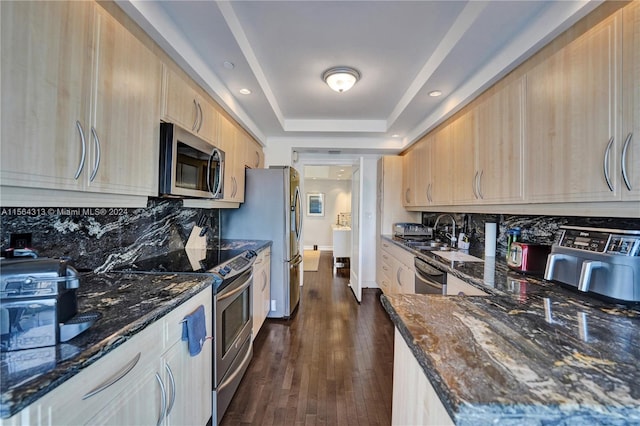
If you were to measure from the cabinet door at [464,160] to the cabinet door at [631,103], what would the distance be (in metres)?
1.10

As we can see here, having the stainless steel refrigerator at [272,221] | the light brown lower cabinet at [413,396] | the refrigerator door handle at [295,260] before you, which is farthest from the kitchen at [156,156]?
the refrigerator door handle at [295,260]

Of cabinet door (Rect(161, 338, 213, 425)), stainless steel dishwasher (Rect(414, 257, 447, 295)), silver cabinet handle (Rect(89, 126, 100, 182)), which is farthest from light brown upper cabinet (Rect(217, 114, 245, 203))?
stainless steel dishwasher (Rect(414, 257, 447, 295))

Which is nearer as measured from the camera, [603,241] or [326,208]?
[603,241]

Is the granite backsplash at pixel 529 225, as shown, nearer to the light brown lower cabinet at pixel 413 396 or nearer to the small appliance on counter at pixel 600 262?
the small appliance on counter at pixel 600 262

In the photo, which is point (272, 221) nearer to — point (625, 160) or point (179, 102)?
point (179, 102)

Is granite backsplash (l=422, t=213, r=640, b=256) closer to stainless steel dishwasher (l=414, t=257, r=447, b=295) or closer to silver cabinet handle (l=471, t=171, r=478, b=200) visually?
silver cabinet handle (l=471, t=171, r=478, b=200)

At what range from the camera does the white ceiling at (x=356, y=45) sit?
1.47 metres

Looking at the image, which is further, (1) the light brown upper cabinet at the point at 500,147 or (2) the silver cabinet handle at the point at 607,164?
(1) the light brown upper cabinet at the point at 500,147

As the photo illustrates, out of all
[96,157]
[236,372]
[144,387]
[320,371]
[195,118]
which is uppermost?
[195,118]

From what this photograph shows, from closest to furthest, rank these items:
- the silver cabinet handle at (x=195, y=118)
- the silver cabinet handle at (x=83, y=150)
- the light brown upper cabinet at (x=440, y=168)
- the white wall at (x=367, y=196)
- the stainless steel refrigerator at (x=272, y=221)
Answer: the silver cabinet handle at (x=83, y=150)
the silver cabinet handle at (x=195, y=118)
the light brown upper cabinet at (x=440, y=168)
the stainless steel refrigerator at (x=272, y=221)
the white wall at (x=367, y=196)

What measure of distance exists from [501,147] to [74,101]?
7.96 ft

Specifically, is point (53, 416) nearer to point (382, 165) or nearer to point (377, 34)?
point (377, 34)

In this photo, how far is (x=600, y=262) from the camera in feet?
3.79

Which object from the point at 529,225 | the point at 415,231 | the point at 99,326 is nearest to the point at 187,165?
the point at 99,326
